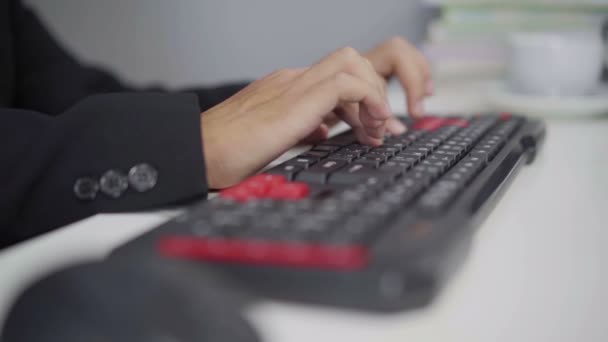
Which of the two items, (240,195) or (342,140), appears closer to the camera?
(240,195)

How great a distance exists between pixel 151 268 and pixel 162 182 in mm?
214

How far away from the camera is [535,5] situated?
1017 millimetres

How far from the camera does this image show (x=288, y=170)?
0.45 metres

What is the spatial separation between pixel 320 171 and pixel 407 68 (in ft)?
1.23

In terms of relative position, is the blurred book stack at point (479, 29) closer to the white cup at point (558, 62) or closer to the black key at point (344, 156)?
the white cup at point (558, 62)

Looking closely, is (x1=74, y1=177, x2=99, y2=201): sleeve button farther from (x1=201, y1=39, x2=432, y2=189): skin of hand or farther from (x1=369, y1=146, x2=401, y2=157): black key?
(x1=369, y1=146, x2=401, y2=157): black key

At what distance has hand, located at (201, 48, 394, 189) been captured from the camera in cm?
50

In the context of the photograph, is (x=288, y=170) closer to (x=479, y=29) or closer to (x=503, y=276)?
(x=503, y=276)

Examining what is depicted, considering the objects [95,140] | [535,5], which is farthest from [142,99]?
[535,5]

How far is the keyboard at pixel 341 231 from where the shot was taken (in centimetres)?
28

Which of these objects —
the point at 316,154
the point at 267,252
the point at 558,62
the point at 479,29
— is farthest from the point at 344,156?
the point at 479,29

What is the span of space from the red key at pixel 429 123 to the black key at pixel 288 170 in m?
0.22

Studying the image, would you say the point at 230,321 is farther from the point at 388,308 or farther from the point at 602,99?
the point at 602,99

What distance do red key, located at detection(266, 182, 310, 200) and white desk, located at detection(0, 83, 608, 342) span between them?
0.09 metres
